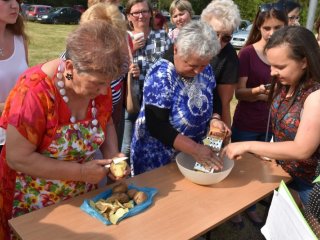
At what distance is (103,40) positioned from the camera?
4.20ft

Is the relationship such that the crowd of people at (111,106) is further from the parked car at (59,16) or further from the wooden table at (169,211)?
the parked car at (59,16)

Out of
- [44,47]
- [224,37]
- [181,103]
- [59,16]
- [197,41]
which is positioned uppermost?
[197,41]

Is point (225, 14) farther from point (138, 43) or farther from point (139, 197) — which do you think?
point (139, 197)

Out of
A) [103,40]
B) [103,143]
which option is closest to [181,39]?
[103,40]

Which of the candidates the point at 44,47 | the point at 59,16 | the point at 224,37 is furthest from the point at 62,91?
the point at 59,16

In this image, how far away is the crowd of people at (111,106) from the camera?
1342 millimetres

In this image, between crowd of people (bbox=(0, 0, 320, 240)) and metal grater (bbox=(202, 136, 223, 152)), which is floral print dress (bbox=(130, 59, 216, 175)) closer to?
crowd of people (bbox=(0, 0, 320, 240))

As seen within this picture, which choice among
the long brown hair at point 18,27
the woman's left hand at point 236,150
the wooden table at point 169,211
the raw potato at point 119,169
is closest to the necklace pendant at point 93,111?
the raw potato at point 119,169

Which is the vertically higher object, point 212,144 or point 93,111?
→ point 93,111

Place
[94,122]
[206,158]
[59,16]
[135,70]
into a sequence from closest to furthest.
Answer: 1. [94,122]
2. [206,158]
3. [135,70]
4. [59,16]

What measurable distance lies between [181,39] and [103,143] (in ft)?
2.19

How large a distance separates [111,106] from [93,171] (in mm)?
390

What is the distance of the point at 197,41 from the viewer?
164 centimetres

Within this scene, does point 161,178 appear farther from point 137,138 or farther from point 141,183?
point 137,138
